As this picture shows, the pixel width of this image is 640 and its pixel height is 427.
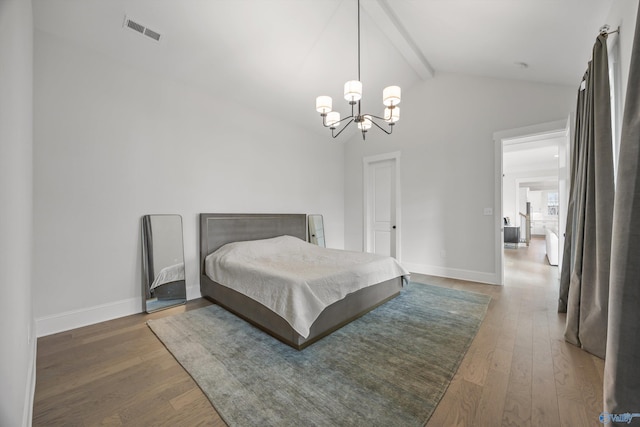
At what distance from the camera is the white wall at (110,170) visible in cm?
234

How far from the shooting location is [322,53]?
3400mm

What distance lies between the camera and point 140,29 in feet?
8.13

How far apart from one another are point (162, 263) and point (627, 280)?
3.67 metres

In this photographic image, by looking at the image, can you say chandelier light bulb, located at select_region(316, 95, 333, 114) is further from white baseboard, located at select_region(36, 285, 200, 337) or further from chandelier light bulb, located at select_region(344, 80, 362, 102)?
white baseboard, located at select_region(36, 285, 200, 337)

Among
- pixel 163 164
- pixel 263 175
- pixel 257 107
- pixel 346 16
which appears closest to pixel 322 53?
pixel 346 16

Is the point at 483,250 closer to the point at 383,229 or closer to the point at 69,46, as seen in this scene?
the point at 383,229

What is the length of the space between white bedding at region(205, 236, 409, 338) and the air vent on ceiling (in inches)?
96.3

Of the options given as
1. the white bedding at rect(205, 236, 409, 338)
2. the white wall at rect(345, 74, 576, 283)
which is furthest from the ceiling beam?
the white bedding at rect(205, 236, 409, 338)

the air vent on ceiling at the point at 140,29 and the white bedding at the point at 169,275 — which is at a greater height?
the air vent on ceiling at the point at 140,29

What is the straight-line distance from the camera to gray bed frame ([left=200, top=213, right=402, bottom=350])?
218 centimetres

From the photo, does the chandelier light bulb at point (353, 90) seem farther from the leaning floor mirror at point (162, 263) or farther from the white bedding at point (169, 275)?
the white bedding at point (169, 275)

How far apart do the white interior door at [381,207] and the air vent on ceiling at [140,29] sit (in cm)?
383

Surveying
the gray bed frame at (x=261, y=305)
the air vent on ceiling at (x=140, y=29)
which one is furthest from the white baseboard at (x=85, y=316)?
the air vent on ceiling at (x=140, y=29)

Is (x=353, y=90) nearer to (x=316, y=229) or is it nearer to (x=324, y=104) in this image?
(x=324, y=104)
